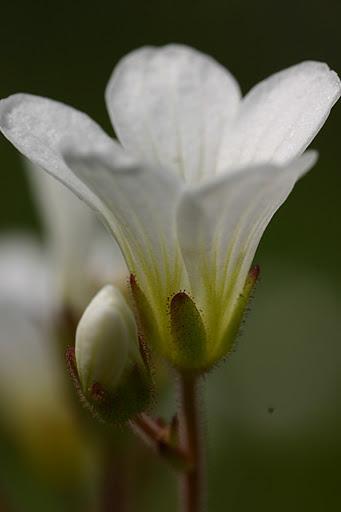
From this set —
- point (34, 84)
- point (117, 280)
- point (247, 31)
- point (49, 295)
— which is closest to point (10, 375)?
point (49, 295)

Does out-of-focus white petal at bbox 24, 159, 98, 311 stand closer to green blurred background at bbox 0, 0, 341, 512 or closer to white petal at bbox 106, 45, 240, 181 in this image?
green blurred background at bbox 0, 0, 341, 512

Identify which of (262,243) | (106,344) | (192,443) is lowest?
(192,443)

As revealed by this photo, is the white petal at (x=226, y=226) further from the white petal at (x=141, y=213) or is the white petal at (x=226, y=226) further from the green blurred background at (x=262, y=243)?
the green blurred background at (x=262, y=243)

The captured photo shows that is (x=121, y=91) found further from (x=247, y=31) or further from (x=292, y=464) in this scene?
(x=247, y=31)

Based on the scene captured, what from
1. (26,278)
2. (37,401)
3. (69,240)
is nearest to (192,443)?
(69,240)

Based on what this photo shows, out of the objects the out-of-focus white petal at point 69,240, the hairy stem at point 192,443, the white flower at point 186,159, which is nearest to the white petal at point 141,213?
the white flower at point 186,159

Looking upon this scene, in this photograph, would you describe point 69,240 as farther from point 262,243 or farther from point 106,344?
point 262,243

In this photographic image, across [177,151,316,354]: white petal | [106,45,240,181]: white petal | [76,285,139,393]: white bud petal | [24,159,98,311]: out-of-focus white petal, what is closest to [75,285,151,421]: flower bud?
[76,285,139,393]: white bud petal
